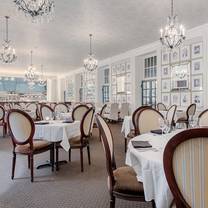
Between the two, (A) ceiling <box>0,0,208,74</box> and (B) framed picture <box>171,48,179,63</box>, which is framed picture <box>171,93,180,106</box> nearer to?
(B) framed picture <box>171,48,179,63</box>

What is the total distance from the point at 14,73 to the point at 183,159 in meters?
20.6

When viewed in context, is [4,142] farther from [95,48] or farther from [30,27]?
[95,48]

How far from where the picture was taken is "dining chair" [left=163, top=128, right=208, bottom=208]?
1134mm

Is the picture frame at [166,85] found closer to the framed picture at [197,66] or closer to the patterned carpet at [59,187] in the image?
the framed picture at [197,66]

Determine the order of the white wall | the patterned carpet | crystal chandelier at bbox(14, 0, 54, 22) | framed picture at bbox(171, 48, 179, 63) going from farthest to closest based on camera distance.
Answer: framed picture at bbox(171, 48, 179, 63), the white wall, crystal chandelier at bbox(14, 0, 54, 22), the patterned carpet

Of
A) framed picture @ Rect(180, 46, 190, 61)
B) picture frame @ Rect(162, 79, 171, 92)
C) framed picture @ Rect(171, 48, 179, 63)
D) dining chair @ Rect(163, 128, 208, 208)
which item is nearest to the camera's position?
dining chair @ Rect(163, 128, 208, 208)

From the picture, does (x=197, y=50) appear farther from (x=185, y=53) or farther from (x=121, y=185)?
(x=121, y=185)

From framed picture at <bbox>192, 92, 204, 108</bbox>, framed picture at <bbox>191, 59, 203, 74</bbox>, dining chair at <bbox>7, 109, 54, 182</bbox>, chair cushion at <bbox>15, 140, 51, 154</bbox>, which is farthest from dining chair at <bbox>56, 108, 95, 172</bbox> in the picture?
framed picture at <bbox>191, 59, 203, 74</bbox>

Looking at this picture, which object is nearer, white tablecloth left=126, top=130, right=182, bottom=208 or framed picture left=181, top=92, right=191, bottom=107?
white tablecloth left=126, top=130, right=182, bottom=208

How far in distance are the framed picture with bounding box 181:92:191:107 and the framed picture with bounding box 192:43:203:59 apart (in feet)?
4.14

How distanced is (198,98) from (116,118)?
4370 mm

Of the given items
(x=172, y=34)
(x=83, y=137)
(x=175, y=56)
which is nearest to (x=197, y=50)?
(x=175, y=56)

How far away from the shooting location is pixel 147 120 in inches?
140

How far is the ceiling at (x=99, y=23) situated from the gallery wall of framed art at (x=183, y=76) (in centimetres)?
89
